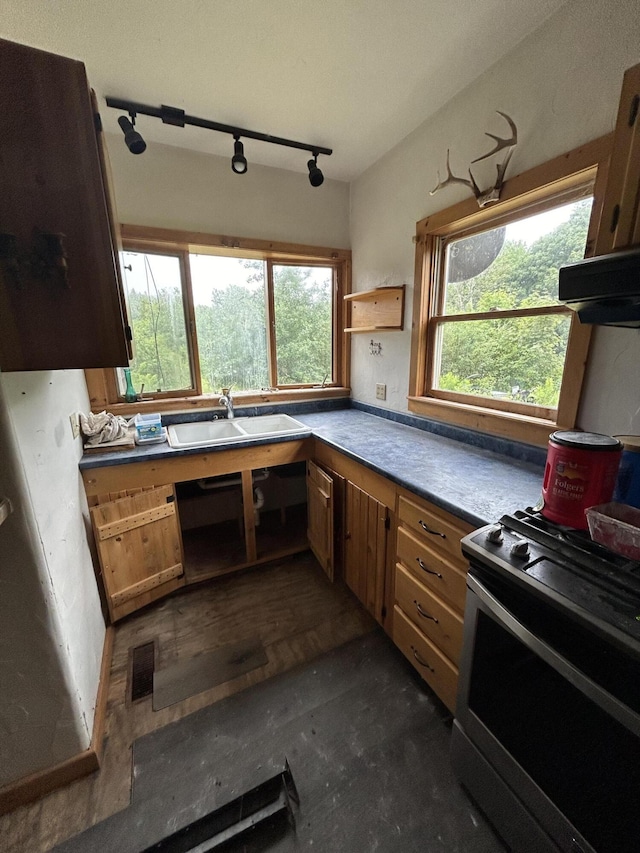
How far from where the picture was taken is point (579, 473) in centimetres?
88

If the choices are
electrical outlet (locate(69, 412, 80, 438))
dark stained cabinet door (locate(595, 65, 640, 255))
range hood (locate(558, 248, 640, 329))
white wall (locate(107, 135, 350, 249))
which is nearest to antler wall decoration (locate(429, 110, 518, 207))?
dark stained cabinet door (locate(595, 65, 640, 255))

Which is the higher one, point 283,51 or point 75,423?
point 283,51

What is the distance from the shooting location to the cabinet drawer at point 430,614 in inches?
46.8

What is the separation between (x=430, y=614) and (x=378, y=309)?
186 centimetres

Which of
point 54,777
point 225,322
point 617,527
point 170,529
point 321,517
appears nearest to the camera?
point 617,527

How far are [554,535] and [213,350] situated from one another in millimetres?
2257

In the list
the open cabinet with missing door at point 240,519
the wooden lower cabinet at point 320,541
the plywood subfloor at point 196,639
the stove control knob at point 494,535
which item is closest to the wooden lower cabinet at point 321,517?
the wooden lower cabinet at point 320,541

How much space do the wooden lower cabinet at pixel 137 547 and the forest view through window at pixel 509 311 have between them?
70.8 inches

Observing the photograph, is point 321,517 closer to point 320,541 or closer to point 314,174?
point 320,541

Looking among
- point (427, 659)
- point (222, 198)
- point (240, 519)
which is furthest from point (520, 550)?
point (222, 198)

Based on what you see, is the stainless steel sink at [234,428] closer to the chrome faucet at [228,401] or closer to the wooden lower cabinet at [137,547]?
the chrome faucet at [228,401]

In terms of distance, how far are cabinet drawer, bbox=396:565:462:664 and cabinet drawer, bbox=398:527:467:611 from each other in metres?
0.03

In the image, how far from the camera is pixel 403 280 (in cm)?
213

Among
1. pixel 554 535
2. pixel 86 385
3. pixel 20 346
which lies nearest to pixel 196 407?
pixel 86 385
